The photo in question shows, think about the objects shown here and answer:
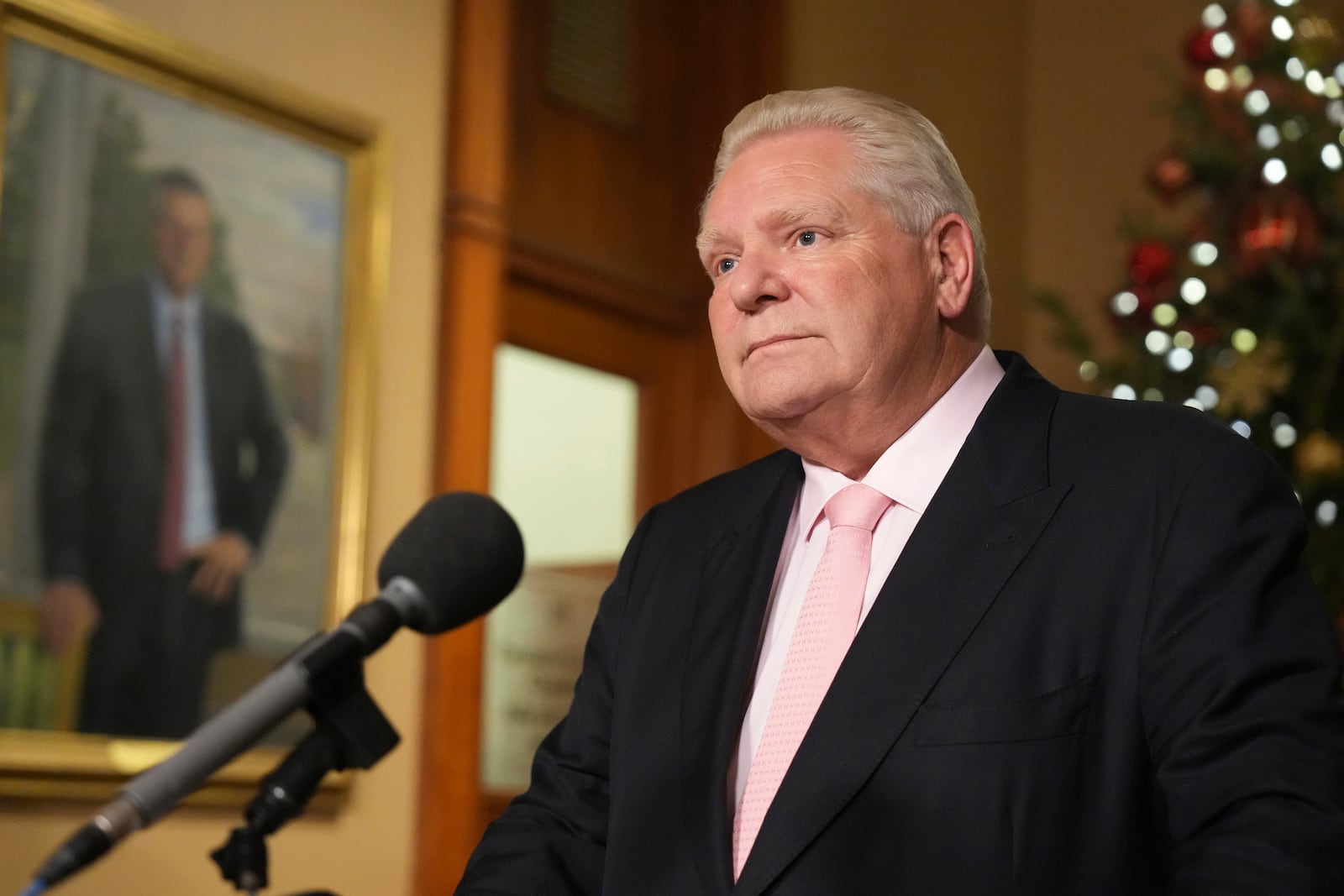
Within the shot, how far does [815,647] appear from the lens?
5.83 ft

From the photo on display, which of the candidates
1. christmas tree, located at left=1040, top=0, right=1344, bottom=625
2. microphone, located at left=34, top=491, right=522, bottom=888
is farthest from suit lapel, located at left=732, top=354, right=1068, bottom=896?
christmas tree, located at left=1040, top=0, right=1344, bottom=625

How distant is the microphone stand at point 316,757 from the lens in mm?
1202

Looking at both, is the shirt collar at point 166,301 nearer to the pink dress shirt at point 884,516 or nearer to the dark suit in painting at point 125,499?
the dark suit in painting at point 125,499

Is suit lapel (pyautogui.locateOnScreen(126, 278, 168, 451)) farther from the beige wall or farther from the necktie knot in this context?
the necktie knot

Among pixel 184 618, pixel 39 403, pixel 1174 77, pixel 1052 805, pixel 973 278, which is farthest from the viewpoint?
pixel 1174 77

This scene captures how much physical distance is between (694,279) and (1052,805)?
4095 millimetres

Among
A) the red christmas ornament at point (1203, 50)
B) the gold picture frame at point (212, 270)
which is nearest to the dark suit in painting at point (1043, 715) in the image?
the gold picture frame at point (212, 270)

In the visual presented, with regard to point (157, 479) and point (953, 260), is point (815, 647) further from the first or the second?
point (157, 479)

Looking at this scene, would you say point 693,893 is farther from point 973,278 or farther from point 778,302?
point 973,278

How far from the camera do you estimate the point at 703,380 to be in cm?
548

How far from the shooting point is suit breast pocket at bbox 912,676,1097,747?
154cm

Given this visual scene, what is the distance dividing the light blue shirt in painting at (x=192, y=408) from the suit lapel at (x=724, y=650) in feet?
6.39

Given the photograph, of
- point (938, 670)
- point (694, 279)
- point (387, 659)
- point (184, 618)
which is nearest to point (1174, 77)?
point (694, 279)

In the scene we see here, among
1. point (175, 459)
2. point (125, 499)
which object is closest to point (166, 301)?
point (175, 459)
